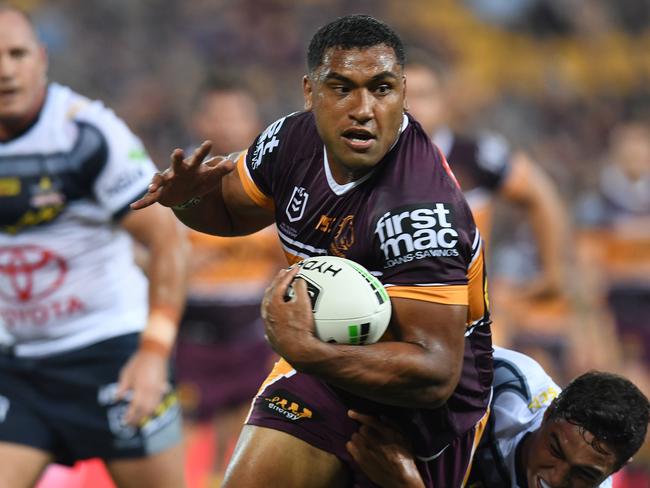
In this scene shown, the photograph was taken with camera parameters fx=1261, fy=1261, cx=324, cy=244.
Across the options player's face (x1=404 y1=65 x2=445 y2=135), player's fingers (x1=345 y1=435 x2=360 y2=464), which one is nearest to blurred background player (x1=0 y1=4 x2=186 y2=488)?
player's fingers (x1=345 y1=435 x2=360 y2=464)

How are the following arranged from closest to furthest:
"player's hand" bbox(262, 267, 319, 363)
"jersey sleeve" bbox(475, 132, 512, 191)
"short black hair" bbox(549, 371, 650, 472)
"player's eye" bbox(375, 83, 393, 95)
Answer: "player's hand" bbox(262, 267, 319, 363)
"player's eye" bbox(375, 83, 393, 95)
"short black hair" bbox(549, 371, 650, 472)
"jersey sleeve" bbox(475, 132, 512, 191)

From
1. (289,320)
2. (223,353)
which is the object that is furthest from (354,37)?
(223,353)

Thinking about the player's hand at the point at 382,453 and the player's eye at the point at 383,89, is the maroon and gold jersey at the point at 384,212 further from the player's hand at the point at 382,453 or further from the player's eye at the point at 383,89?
the player's hand at the point at 382,453

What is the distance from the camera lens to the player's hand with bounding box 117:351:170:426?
16.4 feet

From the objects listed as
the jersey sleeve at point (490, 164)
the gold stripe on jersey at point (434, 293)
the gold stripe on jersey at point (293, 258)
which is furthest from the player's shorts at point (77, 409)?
the jersey sleeve at point (490, 164)

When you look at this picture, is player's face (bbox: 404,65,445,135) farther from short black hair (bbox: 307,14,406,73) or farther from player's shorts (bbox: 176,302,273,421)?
short black hair (bbox: 307,14,406,73)

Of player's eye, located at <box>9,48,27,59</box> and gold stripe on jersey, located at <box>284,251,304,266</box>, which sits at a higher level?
player's eye, located at <box>9,48,27,59</box>

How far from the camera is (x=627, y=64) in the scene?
52.2ft

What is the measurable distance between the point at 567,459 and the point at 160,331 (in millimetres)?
1765

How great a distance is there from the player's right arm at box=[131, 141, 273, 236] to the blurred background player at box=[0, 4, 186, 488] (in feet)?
2.57

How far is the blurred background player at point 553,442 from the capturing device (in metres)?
4.09

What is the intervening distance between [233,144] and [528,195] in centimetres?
189

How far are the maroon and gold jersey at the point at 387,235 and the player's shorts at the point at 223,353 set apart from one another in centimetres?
402

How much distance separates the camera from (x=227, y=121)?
8.07 metres
